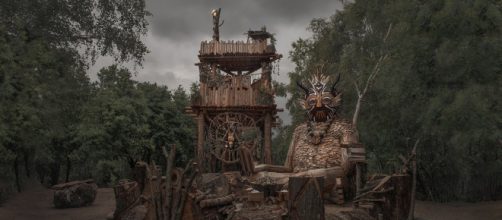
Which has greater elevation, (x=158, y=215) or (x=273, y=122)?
(x=273, y=122)

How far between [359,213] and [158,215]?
3.34 metres

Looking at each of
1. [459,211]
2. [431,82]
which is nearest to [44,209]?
[431,82]

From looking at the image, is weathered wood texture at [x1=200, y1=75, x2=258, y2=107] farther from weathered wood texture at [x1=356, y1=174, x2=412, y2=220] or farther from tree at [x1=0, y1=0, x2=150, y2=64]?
weathered wood texture at [x1=356, y1=174, x2=412, y2=220]

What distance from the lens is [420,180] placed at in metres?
19.9

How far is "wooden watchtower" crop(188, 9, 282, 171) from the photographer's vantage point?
17.2m

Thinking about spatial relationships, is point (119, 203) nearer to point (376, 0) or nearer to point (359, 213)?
point (359, 213)

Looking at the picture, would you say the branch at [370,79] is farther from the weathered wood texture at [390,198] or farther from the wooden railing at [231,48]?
the weathered wood texture at [390,198]

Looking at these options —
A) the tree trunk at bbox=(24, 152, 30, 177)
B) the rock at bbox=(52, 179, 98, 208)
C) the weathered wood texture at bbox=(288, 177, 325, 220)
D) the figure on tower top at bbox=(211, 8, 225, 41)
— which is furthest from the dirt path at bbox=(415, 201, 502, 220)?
the tree trunk at bbox=(24, 152, 30, 177)

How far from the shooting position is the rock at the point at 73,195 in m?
16.9

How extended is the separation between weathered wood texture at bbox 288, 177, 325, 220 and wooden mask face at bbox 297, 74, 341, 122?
3996mm

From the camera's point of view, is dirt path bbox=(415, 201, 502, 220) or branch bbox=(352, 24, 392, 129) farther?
branch bbox=(352, 24, 392, 129)

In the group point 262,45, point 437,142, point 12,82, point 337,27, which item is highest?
point 337,27

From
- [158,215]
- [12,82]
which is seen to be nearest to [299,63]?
[12,82]

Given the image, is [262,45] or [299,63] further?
[299,63]
